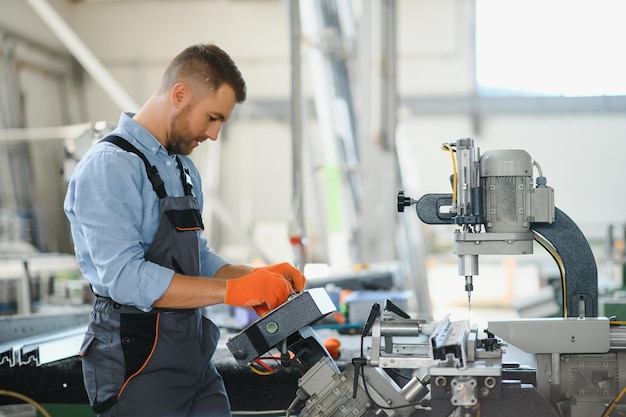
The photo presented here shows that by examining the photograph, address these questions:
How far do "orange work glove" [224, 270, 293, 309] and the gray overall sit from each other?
0.12 metres

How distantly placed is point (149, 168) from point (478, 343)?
2.36ft

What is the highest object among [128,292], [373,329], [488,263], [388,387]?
[128,292]

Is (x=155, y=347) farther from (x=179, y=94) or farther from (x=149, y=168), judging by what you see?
(x=179, y=94)

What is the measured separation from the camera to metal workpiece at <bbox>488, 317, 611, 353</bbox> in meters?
1.49

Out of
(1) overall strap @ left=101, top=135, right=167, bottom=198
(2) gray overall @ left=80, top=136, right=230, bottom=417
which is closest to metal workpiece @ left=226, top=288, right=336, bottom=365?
(2) gray overall @ left=80, top=136, right=230, bottom=417

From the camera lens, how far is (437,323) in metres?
1.54

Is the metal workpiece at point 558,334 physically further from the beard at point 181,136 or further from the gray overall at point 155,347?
the beard at point 181,136

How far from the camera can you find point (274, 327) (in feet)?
4.67

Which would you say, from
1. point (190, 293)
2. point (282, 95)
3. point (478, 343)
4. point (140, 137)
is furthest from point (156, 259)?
point (282, 95)

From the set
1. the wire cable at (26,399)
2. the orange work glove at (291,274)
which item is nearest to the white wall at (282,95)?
the wire cable at (26,399)

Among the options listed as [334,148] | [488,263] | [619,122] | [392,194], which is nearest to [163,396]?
[392,194]

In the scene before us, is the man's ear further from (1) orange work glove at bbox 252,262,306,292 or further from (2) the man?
(1) orange work glove at bbox 252,262,306,292

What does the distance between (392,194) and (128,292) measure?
11.3 ft

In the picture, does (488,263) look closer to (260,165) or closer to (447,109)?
(447,109)
